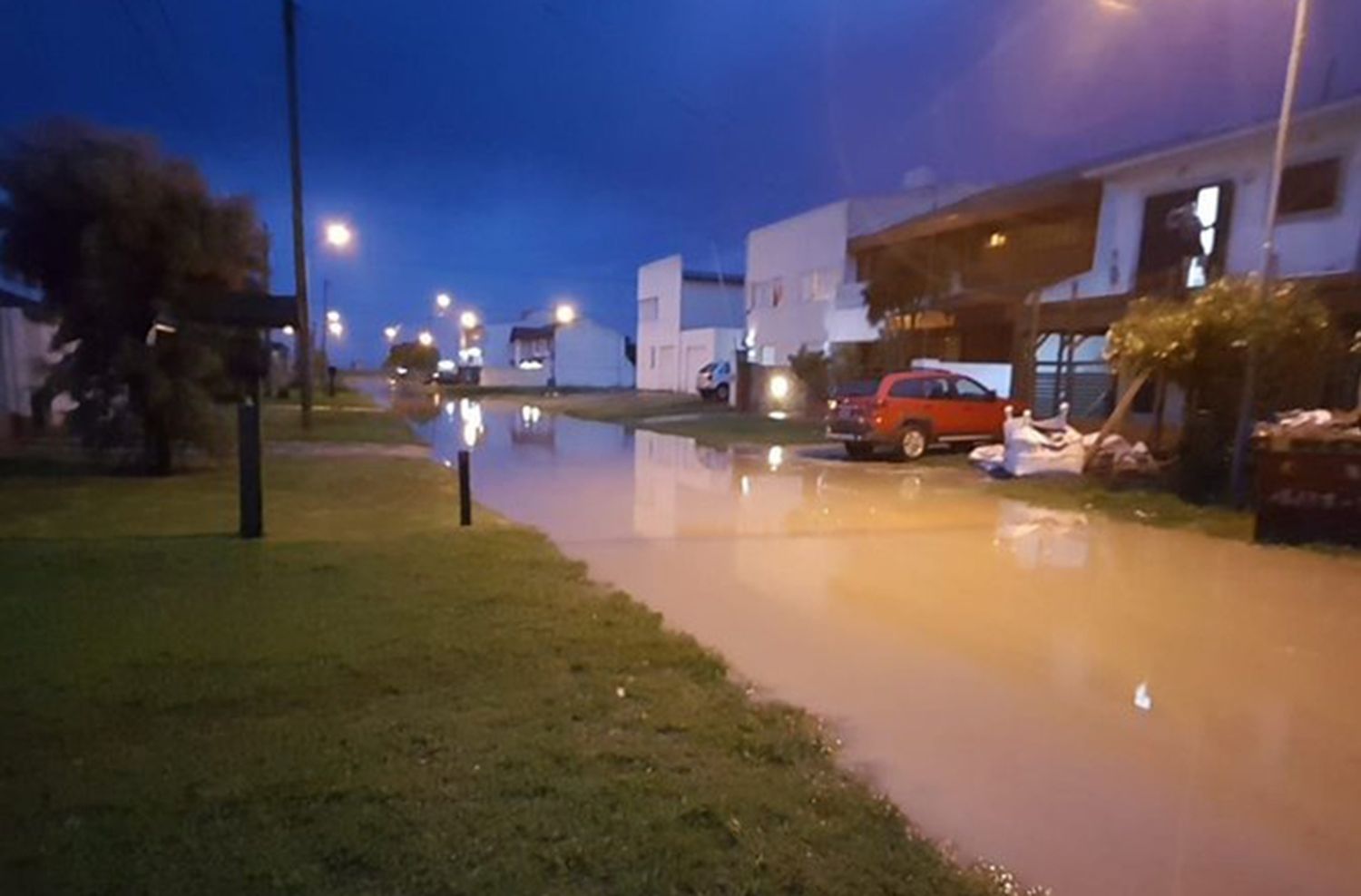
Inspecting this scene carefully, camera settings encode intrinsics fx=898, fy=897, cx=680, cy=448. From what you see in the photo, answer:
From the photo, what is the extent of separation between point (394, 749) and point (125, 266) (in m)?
12.7

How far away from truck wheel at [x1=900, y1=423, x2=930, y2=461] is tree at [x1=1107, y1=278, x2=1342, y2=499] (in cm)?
581

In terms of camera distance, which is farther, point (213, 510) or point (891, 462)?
point (891, 462)

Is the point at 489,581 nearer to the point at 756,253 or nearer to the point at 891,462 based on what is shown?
the point at 891,462

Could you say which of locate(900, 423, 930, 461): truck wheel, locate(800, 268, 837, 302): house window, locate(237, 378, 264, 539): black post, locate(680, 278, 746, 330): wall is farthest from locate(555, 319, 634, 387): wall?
locate(237, 378, 264, 539): black post

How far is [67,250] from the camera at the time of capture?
13.8 m

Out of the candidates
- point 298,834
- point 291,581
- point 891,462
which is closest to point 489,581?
point 291,581

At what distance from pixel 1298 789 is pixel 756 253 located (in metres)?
38.5

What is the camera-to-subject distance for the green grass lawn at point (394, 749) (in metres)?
3.25

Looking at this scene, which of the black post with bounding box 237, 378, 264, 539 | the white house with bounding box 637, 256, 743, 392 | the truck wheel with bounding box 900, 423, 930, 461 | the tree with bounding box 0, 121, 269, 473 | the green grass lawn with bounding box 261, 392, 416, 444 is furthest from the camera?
the white house with bounding box 637, 256, 743, 392

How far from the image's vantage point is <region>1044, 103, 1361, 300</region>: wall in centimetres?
1627

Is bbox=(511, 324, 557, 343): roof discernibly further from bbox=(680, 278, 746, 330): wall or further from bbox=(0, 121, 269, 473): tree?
bbox=(0, 121, 269, 473): tree

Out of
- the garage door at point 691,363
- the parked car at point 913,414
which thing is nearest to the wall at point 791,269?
the garage door at point 691,363

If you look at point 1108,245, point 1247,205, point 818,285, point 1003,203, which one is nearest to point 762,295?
point 818,285

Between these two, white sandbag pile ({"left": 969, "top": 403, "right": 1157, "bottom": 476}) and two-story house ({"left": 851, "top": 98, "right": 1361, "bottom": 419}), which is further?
two-story house ({"left": 851, "top": 98, "right": 1361, "bottom": 419})
